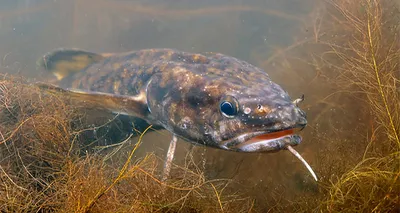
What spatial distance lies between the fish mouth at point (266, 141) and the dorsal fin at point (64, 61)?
16.1ft

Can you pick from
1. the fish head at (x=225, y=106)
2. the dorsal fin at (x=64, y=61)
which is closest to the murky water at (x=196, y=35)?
the dorsal fin at (x=64, y=61)

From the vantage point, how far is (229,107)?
3.60m

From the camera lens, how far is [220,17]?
21.8 m

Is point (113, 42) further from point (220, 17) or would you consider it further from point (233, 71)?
point (233, 71)

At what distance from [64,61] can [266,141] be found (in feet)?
19.5

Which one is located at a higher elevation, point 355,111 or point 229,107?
point 229,107

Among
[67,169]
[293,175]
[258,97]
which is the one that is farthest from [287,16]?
[67,169]

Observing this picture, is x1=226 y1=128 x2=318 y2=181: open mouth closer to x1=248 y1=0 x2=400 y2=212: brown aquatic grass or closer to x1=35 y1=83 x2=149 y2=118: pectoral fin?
x1=248 y1=0 x2=400 y2=212: brown aquatic grass

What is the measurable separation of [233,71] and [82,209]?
2.59 m

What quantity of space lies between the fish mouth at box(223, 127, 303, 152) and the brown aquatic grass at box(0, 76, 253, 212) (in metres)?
0.50

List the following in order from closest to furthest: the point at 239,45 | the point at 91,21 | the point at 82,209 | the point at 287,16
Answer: the point at 82,209 < the point at 287,16 < the point at 239,45 < the point at 91,21

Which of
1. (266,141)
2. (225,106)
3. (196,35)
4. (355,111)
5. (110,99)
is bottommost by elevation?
(196,35)

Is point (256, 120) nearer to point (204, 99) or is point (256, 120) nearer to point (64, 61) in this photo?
point (204, 99)

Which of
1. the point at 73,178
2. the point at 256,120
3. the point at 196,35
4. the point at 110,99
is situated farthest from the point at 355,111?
the point at 196,35
